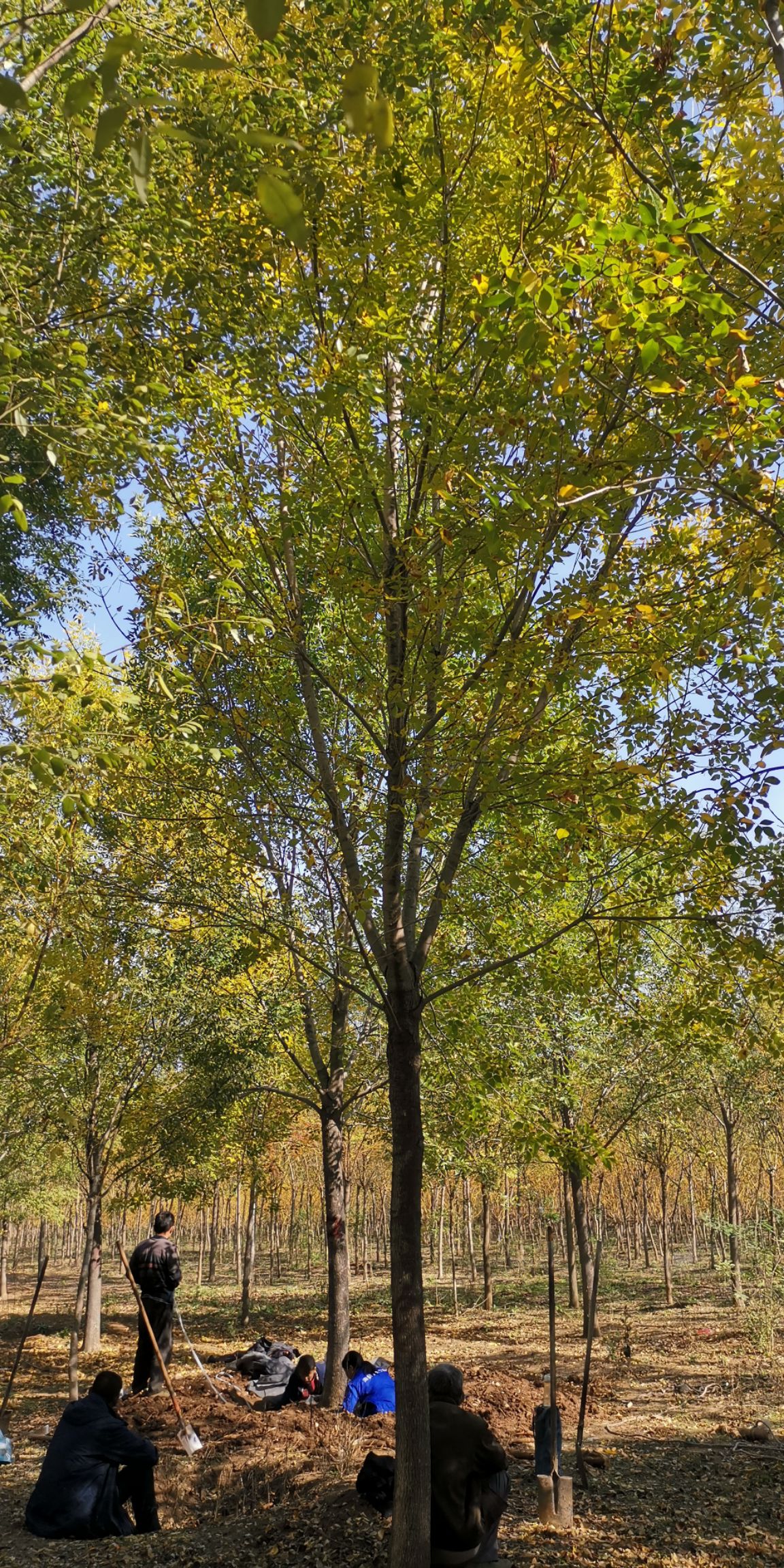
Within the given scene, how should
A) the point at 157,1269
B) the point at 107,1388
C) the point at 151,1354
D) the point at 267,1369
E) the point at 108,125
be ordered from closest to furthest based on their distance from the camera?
the point at 108,125, the point at 107,1388, the point at 157,1269, the point at 151,1354, the point at 267,1369

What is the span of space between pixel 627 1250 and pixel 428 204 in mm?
38403

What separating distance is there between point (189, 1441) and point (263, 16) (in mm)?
9185

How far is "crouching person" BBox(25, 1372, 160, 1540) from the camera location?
5402 mm

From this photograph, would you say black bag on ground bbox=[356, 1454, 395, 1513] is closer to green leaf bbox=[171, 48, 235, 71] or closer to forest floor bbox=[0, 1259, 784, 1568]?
forest floor bbox=[0, 1259, 784, 1568]

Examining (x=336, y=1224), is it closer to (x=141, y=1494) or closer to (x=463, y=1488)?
(x=141, y=1494)

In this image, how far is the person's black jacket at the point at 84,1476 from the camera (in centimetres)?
539

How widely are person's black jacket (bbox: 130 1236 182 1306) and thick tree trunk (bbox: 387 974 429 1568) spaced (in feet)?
16.4

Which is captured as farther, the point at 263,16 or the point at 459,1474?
the point at 459,1474

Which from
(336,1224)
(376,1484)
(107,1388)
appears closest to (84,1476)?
(107,1388)

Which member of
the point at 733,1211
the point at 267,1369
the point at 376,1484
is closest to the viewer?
the point at 376,1484

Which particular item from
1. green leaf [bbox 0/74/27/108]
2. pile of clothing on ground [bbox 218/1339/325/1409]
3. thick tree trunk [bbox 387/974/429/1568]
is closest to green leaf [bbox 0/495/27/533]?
green leaf [bbox 0/74/27/108]

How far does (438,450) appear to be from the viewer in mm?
4695

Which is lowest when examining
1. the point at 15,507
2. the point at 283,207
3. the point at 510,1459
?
the point at 510,1459

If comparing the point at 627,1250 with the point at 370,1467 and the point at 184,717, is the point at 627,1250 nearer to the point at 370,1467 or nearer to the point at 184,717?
the point at 370,1467
